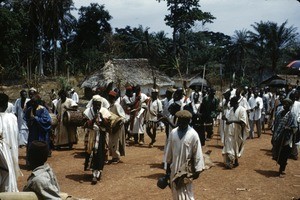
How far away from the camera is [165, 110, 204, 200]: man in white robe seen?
17.5ft

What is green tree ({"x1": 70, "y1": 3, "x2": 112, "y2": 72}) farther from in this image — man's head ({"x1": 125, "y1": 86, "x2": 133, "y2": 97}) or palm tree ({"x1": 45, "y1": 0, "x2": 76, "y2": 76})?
man's head ({"x1": 125, "y1": 86, "x2": 133, "y2": 97})

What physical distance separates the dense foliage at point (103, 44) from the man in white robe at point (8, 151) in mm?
29383

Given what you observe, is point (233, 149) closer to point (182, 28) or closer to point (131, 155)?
point (131, 155)

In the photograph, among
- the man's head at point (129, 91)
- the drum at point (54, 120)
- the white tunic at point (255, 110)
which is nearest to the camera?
the drum at point (54, 120)

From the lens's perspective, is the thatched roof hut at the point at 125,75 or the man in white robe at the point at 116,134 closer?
the man in white robe at the point at 116,134

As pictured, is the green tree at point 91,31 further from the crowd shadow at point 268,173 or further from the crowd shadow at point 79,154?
the crowd shadow at point 268,173

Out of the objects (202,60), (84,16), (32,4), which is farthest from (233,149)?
(202,60)

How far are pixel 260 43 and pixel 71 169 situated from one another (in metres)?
54.0

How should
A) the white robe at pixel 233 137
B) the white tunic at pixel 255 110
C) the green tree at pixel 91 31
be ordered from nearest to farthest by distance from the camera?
the white robe at pixel 233 137
the white tunic at pixel 255 110
the green tree at pixel 91 31

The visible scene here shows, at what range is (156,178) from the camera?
349 inches

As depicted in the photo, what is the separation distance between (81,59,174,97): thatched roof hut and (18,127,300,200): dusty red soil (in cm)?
1887

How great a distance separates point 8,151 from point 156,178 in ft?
13.0

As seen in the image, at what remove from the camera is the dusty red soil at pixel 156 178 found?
25.5 ft

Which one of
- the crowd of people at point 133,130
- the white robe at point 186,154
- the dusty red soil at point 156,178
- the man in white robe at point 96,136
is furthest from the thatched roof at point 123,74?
the white robe at point 186,154
